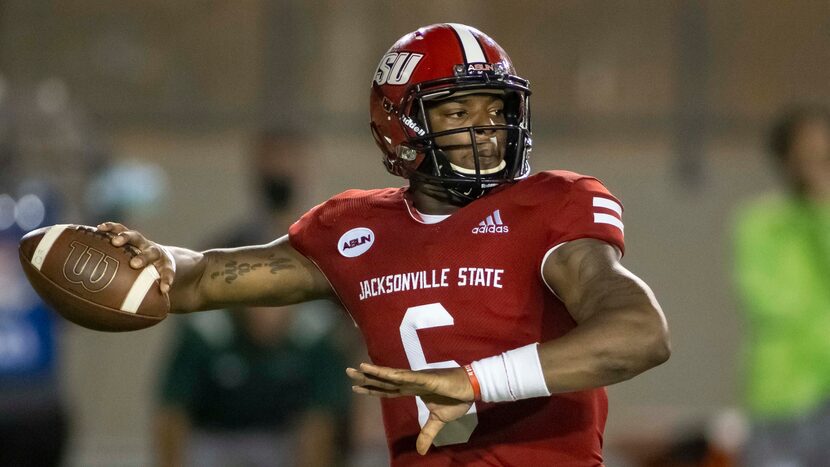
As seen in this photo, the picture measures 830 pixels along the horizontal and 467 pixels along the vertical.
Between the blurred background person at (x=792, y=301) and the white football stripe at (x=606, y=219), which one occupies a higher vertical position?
the white football stripe at (x=606, y=219)

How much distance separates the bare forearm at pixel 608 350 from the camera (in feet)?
8.59

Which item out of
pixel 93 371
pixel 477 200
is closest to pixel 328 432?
pixel 93 371

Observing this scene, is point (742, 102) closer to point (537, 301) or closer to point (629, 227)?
point (629, 227)

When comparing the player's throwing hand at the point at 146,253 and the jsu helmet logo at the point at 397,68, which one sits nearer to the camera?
the player's throwing hand at the point at 146,253

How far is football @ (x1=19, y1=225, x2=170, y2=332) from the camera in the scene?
10.5 feet

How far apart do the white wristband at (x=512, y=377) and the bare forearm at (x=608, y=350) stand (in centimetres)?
2

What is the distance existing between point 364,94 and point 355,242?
436 cm

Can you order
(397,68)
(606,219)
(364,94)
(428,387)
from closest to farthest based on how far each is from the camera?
(428,387) → (606,219) → (397,68) → (364,94)

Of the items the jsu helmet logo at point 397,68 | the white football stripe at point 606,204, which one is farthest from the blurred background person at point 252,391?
the white football stripe at point 606,204

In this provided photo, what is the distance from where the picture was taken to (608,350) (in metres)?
2.61

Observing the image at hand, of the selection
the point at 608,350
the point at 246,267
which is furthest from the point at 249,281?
the point at 608,350

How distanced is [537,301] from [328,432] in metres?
2.95

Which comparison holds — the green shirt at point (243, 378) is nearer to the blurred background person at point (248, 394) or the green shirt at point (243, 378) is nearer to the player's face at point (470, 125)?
the blurred background person at point (248, 394)

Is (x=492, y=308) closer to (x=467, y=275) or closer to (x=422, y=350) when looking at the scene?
(x=467, y=275)
